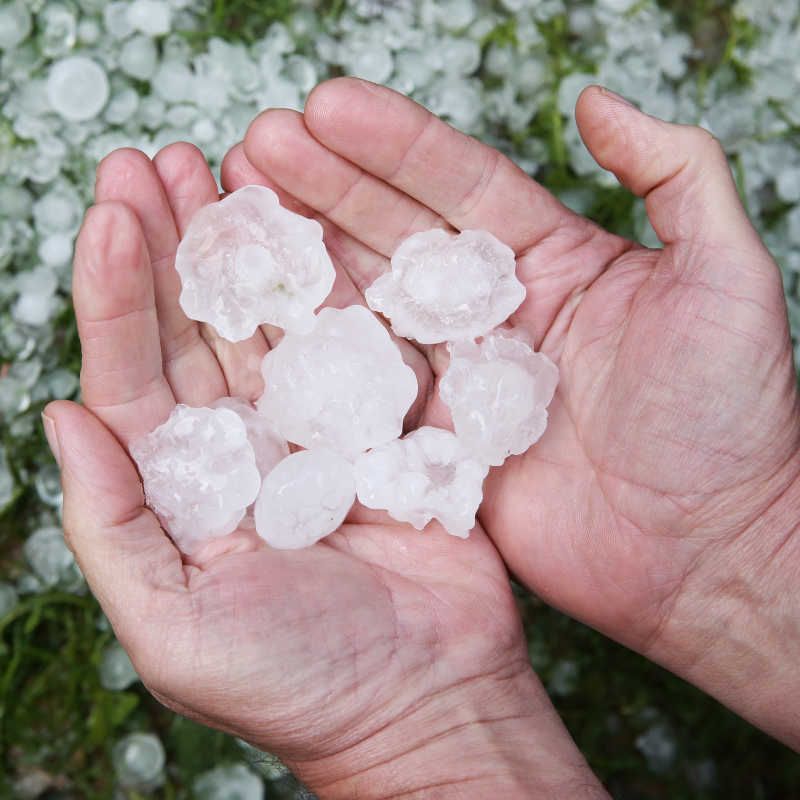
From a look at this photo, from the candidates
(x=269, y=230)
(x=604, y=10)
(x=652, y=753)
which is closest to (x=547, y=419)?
(x=269, y=230)

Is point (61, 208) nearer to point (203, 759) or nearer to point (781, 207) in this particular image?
point (203, 759)

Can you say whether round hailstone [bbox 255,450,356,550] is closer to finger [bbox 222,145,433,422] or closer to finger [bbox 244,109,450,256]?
finger [bbox 222,145,433,422]

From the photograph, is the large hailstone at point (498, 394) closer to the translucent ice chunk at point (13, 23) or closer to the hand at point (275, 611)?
the hand at point (275, 611)

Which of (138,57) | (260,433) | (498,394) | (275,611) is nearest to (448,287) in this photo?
(498,394)

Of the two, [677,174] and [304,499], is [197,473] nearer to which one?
[304,499]

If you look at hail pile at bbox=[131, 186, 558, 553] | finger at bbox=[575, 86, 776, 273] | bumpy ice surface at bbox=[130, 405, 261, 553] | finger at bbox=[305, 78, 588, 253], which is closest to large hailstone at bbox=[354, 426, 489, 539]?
hail pile at bbox=[131, 186, 558, 553]

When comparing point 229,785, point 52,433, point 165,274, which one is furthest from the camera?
point 229,785
